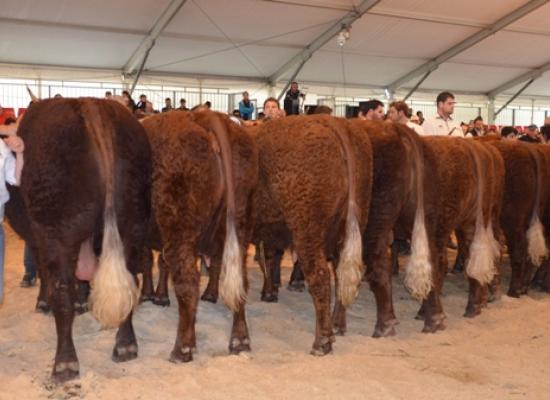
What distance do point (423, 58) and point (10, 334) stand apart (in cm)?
1843

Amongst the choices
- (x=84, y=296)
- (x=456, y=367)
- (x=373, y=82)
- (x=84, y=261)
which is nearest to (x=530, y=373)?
(x=456, y=367)

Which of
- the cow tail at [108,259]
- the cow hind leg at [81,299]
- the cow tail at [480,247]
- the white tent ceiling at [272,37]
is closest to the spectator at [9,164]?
the cow tail at [108,259]

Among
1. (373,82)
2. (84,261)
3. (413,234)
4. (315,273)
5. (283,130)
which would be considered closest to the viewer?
(84,261)

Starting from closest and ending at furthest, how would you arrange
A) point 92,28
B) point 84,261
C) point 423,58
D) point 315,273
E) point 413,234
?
point 84,261
point 315,273
point 413,234
point 92,28
point 423,58

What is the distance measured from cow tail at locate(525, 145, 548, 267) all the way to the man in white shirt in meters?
1.08

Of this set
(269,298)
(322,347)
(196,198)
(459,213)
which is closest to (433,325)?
(459,213)

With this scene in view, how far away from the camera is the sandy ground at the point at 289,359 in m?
3.46

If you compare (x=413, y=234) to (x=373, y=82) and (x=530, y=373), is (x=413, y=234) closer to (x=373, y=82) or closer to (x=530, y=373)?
(x=530, y=373)

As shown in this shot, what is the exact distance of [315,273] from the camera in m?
4.08

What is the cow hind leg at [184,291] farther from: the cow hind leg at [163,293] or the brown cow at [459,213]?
the brown cow at [459,213]

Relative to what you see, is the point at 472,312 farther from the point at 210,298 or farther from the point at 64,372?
the point at 64,372

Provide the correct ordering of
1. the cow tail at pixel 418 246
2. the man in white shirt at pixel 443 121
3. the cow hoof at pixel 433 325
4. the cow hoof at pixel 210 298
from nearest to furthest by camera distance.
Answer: the cow tail at pixel 418 246 < the cow hoof at pixel 433 325 < the cow hoof at pixel 210 298 < the man in white shirt at pixel 443 121

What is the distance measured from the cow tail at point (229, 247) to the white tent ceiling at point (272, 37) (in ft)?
37.8

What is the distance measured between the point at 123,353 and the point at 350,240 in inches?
69.6
